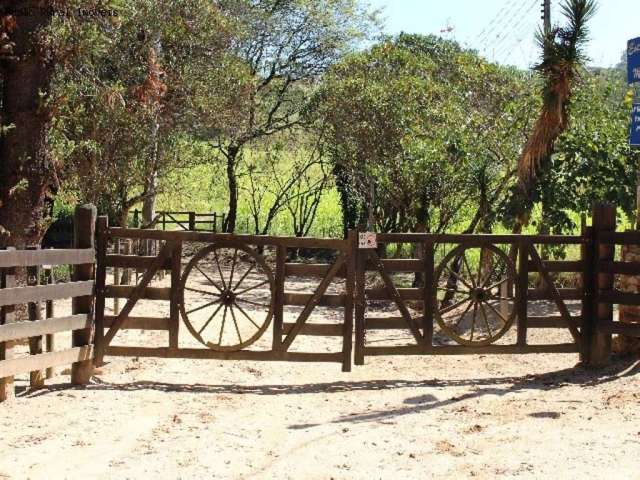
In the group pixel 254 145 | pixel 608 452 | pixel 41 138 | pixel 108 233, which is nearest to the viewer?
pixel 608 452

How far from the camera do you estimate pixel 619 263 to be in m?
9.35

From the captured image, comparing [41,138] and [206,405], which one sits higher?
[41,138]

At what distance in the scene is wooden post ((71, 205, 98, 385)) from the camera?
863 cm

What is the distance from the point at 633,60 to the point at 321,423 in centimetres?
533

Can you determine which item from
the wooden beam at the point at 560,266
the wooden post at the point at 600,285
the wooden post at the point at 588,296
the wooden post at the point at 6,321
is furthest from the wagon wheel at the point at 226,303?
the wooden post at the point at 600,285

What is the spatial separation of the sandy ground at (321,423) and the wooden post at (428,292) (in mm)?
491

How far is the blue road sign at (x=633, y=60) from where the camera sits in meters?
9.49

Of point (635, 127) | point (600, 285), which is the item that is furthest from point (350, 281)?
point (635, 127)

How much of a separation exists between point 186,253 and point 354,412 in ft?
67.1

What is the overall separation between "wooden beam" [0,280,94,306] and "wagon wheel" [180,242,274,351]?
97 cm

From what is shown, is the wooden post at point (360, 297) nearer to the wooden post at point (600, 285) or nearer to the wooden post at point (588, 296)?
the wooden post at point (588, 296)

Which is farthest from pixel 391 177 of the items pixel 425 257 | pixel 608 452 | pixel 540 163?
pixel 608 452

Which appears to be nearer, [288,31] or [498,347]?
[498,347]

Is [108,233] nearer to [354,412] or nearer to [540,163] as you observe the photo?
[354,412]
